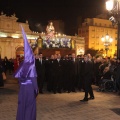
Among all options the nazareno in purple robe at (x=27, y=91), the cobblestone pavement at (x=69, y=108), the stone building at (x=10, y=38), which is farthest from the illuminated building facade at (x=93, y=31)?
the nazareno in purple robe at (x=27, y=91)

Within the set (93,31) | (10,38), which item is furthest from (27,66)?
(93,31)

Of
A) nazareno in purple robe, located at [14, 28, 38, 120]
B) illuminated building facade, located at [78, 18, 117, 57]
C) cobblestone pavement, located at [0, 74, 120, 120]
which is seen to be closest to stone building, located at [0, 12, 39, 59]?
illuminated building facade, located at [78, 18, 117, 57]

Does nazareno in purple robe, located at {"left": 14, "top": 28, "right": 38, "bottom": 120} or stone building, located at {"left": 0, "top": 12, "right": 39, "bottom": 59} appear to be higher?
stone building, located at {"left": 0, "top": 12, "right": 39, "bottom": 59}

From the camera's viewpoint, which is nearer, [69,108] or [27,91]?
[27,91]

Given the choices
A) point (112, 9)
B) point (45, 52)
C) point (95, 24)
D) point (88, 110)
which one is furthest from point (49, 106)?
point (95, 24)

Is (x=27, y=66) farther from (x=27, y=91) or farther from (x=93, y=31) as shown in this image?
(x=93, y=31)

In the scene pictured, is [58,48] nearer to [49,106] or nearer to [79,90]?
[79,90]

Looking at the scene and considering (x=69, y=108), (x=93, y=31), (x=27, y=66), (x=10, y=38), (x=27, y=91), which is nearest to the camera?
(x=27, y=66)

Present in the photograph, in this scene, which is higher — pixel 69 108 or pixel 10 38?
pixel 10 38

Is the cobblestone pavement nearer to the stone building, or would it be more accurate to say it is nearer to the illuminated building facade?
the stone building

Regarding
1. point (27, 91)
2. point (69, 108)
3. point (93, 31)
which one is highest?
point (93, 31)

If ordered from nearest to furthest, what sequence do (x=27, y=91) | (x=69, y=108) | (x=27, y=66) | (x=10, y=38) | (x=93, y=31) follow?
(x=27, y=66) → (x=27, y=91) → (x=69, y=108) → (x=10, y=38) → (x=93, y=31)

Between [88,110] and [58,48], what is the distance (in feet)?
47.7

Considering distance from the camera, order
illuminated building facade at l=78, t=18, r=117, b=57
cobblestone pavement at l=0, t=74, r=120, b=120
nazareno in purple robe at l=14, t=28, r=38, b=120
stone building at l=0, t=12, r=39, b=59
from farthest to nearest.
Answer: illuminated building facade at l=78, t=18, r=117, b=57, stone building at l=0, t=12, r=39, b=59, cobblestone pavement at l=0, t=74, r=120, b=120, nazareno in purple robe at l=14, t=28, r=38, b=120
